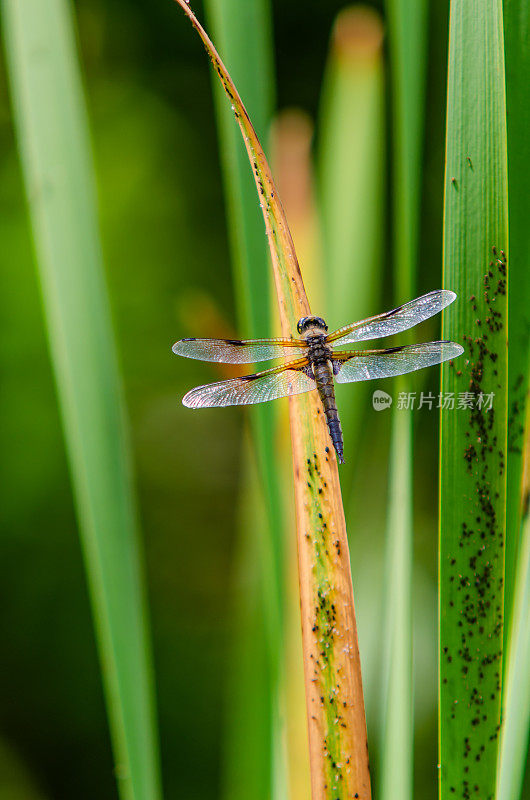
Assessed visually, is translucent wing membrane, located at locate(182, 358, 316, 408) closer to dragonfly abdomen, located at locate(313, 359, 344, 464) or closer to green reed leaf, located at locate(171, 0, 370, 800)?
dragonfly abdomen, located at locate(313, 359, 344, 464)

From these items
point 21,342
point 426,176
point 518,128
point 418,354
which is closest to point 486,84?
point 518,128

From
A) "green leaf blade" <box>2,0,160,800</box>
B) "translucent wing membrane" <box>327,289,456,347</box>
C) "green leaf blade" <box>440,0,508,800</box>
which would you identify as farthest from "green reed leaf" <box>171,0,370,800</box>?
"translucent wing membrane" <box>327,289,456,347</box>

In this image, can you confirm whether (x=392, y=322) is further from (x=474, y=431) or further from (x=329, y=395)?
(x=474, y=431)

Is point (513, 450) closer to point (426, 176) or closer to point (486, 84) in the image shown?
point (486, 84)

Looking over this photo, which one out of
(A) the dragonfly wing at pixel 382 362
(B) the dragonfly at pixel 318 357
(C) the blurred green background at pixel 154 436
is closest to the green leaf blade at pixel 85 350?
(B) the dragonfly at pixel 318 357

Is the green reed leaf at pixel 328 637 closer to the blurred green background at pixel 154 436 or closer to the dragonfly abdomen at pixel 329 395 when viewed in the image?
the dragonfly abdomen at pixel 329 395

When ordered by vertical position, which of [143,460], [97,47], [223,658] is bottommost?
[223,658]

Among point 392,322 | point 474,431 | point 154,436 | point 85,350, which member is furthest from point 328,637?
point 154,436
